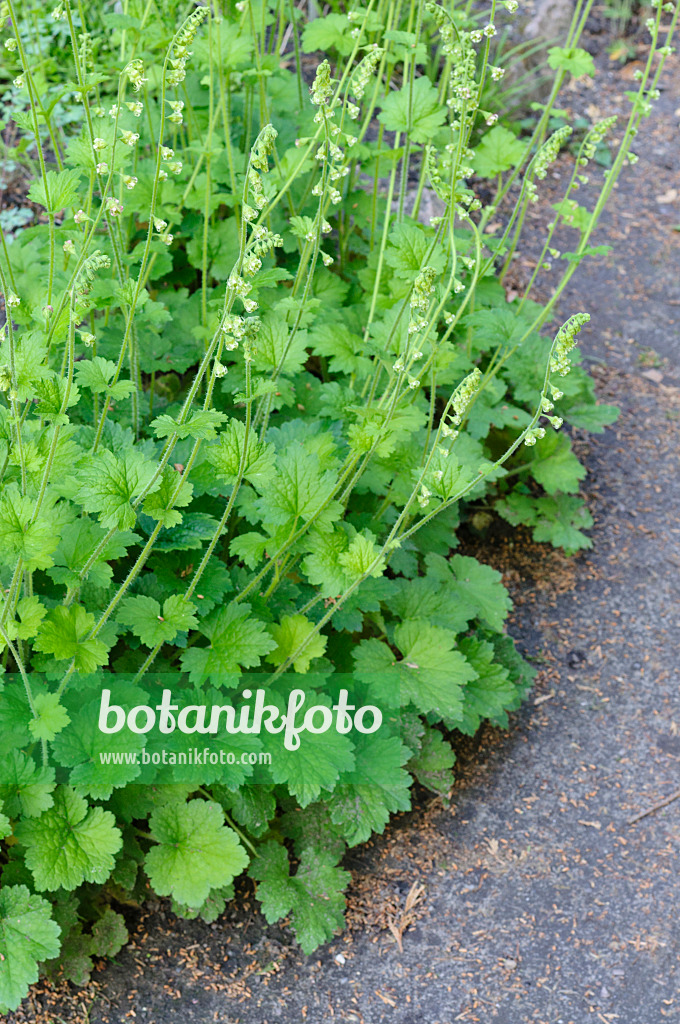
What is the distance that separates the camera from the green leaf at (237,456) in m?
1.95

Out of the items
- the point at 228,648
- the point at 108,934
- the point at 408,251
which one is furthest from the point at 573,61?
the point at 108,934

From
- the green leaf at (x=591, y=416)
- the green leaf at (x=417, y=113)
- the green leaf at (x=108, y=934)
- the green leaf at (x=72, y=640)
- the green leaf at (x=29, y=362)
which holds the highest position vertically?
the green leaf at (x=417, y=113)

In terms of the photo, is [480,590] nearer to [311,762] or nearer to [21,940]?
[311,762]

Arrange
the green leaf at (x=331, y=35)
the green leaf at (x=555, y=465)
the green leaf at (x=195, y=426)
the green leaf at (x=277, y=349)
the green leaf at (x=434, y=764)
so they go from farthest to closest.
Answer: the green leaf at (x=555, y=465) < the green leaf at (x=331, y=35) < the green leaf at (x=434, y=764) < the green leaf at (x=277, y=349) < the green leaf at (x=195, y=426)

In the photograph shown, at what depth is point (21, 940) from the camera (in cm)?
191

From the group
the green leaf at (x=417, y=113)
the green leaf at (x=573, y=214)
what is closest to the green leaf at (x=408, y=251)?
the green leaf at (x=417, y=113)

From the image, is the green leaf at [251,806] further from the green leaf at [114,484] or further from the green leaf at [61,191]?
the green leaf at [61,191]

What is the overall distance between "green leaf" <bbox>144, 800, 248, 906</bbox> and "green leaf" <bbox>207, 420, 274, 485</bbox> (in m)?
0.86

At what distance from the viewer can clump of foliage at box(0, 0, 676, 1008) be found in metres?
1.88

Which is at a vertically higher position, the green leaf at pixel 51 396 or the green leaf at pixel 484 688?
the green leaf at pixel 51 396

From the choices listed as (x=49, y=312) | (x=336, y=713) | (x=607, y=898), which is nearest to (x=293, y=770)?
(x=336, y=713)

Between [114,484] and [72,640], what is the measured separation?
42 centimetres

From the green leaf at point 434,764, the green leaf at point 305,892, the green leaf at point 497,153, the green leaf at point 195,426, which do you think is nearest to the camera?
the green leaf at point 195,426

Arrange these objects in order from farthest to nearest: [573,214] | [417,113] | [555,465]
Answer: [555,465], [573,214], [417,113]
